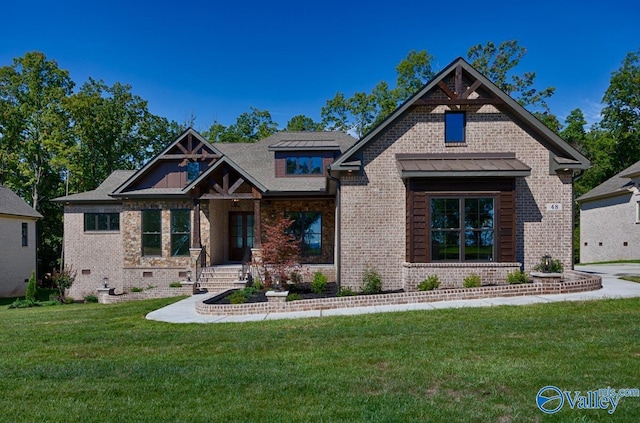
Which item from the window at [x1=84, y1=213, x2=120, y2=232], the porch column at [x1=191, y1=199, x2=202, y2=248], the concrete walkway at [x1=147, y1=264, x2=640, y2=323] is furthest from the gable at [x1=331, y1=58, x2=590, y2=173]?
the window at [x1=84, y1=213, x2=120, y2=232]

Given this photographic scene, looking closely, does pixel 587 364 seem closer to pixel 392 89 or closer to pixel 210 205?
pixel 210 205

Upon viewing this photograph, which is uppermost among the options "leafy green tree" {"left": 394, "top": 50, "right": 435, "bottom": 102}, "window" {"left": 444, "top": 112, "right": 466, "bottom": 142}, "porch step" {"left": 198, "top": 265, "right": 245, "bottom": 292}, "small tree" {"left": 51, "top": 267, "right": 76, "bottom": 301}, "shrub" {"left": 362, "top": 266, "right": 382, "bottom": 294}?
"leafy green tree" {"left": 394, "top": 50, "right": 435, "bottom": 102}

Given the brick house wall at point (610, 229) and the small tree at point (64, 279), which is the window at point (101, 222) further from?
the brick house wall at point (610, 229)

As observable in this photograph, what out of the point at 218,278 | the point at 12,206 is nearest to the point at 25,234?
the point at 12,206

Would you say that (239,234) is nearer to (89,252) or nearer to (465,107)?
(89,252)

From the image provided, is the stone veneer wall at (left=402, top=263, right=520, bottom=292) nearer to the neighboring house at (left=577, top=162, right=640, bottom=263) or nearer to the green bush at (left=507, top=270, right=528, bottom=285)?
the green bush at (left=507, top=270, right=528, bottom=285)

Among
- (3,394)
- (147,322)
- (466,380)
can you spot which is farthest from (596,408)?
(147,322)

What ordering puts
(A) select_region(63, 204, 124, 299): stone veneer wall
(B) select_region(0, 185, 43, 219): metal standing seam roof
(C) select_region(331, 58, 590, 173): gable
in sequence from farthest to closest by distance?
(B) select_region(0, 185, 43, 219): metal standing seam roof → (A) select_region(63, 204, 124, 299): stone veneer wall → (C) select_region(331, 58, 590, 173): gable

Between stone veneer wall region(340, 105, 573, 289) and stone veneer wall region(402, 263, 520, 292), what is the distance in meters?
0.69

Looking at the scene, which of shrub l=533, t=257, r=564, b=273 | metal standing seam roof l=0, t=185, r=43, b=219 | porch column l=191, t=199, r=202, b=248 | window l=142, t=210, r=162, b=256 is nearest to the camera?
shrub l=533, t=257, r=564, b=273

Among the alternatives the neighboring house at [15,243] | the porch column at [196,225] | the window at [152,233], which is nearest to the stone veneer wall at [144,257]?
the window at [152,233]

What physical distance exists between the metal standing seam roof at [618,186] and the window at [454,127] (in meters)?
18.2

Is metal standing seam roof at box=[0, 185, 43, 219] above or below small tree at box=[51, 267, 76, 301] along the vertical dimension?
above

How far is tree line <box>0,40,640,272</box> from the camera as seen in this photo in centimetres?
3231
